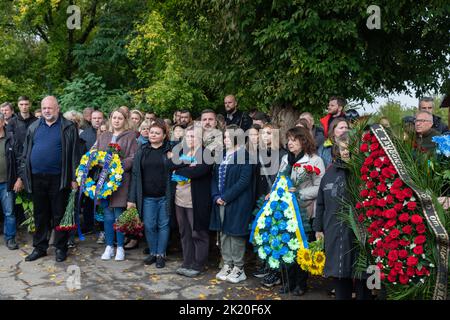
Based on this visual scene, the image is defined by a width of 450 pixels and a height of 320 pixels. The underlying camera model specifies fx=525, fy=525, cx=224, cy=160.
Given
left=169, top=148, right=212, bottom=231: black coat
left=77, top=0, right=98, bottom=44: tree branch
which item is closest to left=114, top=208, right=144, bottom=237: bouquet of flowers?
left=169, top=148, right=212, bottom=231: black coat

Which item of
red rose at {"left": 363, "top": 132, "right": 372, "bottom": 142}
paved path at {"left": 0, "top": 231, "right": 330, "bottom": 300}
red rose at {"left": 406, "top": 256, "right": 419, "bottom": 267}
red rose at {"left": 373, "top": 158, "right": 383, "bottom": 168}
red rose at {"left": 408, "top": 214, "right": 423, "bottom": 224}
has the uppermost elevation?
red rose at {"left": 363, "top": 132, "right": 372, "bottom": 142}

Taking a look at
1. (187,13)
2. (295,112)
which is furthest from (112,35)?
(295,112)

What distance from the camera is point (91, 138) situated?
8781mm

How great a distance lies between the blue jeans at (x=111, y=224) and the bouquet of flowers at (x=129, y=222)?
0.90 feet

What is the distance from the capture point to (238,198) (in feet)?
20.4

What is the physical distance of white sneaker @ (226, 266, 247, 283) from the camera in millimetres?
6258

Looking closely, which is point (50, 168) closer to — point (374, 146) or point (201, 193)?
point (201, 193)

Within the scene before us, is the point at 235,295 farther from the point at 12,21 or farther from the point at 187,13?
the point at 12,21

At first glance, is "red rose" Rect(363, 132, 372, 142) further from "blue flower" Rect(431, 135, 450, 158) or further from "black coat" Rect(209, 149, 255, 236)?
"black coat" Rect(209, 149, 255, 236)

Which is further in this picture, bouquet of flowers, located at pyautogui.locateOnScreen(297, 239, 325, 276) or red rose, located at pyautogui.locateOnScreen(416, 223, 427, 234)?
bouquet of flowers, located at pyautogui.locateOnScreen(297, 239, 325, 276)

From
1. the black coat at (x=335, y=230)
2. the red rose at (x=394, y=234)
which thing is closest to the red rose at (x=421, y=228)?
the red rose at (x=394, y=234)

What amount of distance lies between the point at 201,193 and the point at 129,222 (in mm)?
1129

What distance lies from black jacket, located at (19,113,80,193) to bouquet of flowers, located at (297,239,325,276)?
3.35 metres

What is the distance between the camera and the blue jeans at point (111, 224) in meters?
7.21
